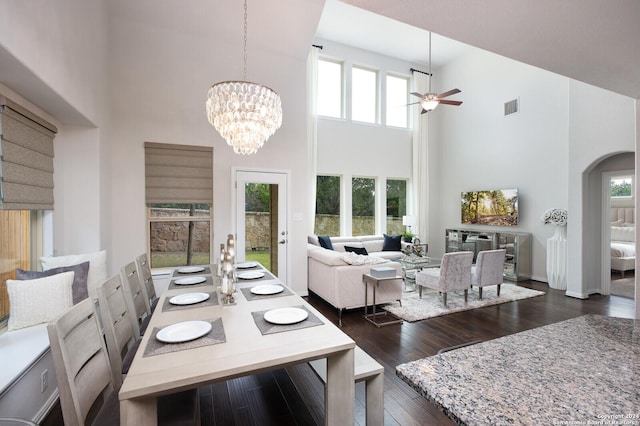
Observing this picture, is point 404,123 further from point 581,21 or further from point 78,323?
point 78,323


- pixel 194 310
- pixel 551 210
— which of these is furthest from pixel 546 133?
pixel 194 310

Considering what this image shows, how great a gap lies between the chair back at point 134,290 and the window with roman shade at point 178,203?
1507mm

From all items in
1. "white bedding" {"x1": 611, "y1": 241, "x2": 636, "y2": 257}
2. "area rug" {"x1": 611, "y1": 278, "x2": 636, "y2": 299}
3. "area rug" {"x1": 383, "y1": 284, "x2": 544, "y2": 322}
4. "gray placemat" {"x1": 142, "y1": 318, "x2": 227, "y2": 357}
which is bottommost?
"area rug" {"x1": 383, "y1": 284, "x2": 544, "y2": 322}

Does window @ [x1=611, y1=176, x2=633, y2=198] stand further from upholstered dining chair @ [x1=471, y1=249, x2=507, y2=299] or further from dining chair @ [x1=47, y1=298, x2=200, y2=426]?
dining chair @ [x1=47, y1=298, x2=200, y2=426]

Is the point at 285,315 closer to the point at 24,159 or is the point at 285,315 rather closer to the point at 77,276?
the point at 77,276

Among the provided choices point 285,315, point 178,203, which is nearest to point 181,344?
point 285,315

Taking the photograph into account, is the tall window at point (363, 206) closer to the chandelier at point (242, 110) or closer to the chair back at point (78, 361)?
the chandelier at point (242, 110)

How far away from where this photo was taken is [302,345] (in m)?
1.43

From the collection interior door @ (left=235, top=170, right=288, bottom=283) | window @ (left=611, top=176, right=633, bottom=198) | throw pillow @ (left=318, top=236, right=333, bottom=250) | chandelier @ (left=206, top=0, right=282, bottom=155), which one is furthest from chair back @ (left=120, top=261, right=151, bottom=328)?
window @ (left=611, top=176, right=633, bottom=198)

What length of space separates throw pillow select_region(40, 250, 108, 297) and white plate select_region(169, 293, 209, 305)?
121 centimetres

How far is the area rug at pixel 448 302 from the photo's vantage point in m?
3.89

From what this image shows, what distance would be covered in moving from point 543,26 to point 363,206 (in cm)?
611

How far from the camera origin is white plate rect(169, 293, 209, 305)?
2021 millimetres

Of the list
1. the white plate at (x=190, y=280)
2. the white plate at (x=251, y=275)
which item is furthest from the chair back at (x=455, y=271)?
the white plate at (x=190, y=280)
